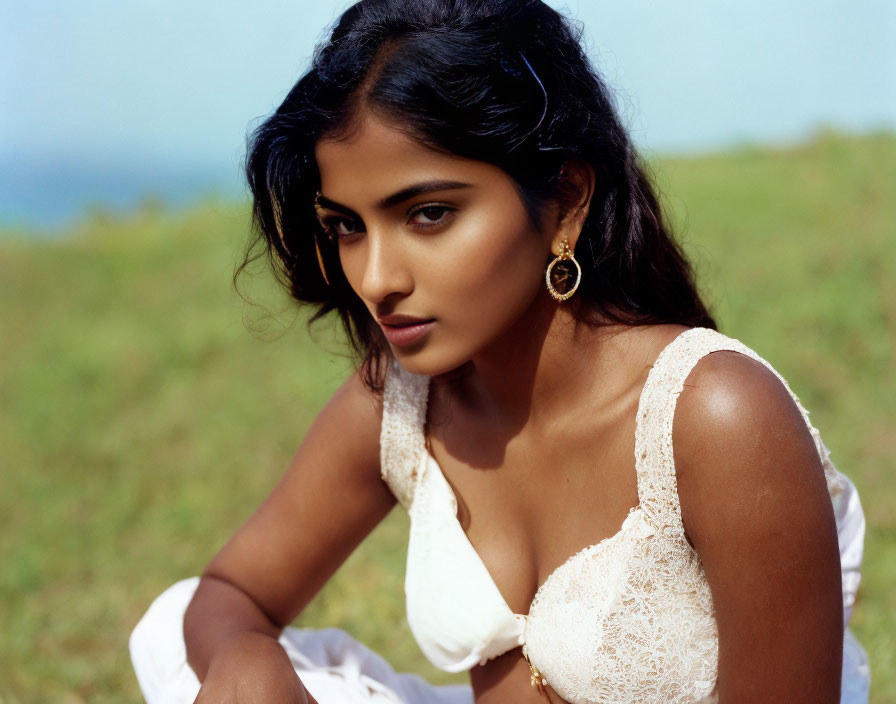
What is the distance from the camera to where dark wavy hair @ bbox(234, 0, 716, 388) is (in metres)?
1.92

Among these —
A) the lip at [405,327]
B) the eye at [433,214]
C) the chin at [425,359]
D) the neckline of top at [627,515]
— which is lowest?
the neckline of top at [627,515]

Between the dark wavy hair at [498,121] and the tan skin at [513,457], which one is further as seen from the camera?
the dark wavy hair at [498,121]

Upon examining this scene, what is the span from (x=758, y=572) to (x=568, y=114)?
3.20 ft

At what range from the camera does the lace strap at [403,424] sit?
2.47m

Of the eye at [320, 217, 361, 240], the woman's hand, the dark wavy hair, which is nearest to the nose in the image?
the eye at [320, 217, 361, 240]

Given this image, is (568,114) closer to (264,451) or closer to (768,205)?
(264,451)

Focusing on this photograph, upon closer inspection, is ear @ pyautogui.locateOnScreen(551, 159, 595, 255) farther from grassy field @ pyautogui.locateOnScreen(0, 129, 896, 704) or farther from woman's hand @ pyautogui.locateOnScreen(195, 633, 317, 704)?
woman's hand @ pyautogui.locateOnScreen(195, 633, 317, 704)

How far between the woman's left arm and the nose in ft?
1.99

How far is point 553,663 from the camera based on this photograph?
212 centimetres

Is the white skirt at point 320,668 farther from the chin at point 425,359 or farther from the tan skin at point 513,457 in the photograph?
the chin at point 425,359

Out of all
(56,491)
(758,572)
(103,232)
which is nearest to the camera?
(758,572)

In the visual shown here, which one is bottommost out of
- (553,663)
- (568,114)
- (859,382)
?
(859,382)

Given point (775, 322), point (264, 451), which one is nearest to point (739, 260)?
point (775, 322)

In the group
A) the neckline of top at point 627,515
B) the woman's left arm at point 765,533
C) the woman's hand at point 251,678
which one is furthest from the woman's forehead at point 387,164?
the woman's hand at point 251,678
